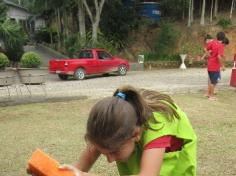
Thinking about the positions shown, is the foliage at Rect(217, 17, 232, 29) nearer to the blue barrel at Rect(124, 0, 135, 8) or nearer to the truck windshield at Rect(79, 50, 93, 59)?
the blue barrel at Rect(124, 0, 135, 8)

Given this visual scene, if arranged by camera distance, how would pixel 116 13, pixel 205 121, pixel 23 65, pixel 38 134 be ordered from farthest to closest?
pixel 116 13 < pixel 23 65 < pixel 205 121 < pixel 38 134

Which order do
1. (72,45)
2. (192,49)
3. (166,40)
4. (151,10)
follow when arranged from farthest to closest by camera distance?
(151,10)
(166,40)
(192,49)
(72,45)

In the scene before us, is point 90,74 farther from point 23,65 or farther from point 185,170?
point 185,170

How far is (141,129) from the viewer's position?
197cm

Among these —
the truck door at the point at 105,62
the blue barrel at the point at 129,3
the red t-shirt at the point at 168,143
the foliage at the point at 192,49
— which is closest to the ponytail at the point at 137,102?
the red t-shirt at the point at 168,143

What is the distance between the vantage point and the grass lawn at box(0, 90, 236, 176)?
5852mm

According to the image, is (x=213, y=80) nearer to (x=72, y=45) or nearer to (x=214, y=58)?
(x=214, y=58)

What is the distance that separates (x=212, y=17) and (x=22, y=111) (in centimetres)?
2101

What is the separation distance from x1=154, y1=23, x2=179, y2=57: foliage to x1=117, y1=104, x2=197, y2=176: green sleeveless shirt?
955 inches

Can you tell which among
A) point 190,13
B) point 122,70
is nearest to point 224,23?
point 190,13

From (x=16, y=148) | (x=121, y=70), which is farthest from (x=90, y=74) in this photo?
(x=16, y=148)

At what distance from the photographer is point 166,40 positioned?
26.5 meters

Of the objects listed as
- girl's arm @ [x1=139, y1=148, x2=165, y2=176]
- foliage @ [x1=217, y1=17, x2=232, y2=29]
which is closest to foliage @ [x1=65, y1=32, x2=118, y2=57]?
foliage @ [x1=217, y1=17, x2=232, y2=29]

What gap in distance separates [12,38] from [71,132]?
→ 17.0 meters
